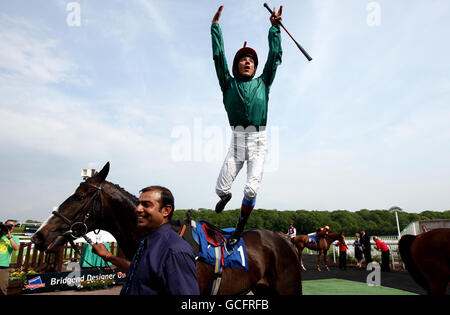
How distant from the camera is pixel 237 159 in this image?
3.21 metres

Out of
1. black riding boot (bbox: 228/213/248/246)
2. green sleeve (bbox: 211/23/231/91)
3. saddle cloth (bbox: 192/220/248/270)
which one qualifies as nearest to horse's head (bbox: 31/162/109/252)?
saddle cloth (bbox: 192/220/248/270)

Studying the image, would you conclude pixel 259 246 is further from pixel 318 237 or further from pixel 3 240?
pixel 318 237

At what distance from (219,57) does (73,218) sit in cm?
251

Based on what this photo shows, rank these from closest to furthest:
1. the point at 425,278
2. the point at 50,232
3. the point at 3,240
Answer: the point at 50,232
the point at 425,278
the point at 3,240

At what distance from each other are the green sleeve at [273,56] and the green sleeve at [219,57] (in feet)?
1.56

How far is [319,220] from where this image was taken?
8775cm

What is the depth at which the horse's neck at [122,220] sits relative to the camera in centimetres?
298

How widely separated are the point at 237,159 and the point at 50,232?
2206mm

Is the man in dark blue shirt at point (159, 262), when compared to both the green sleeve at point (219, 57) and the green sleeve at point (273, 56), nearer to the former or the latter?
the green sleeve at point (219, 57)

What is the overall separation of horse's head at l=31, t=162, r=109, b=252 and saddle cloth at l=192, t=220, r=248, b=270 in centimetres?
118

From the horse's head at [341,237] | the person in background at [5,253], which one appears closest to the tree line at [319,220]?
the horse's head at [341,237]

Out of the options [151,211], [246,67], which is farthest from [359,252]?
[151,211]

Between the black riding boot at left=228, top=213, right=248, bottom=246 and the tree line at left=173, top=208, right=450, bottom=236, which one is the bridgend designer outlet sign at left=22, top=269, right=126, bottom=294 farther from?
the tree line at left=173, top=208, right=450, bottom=236
